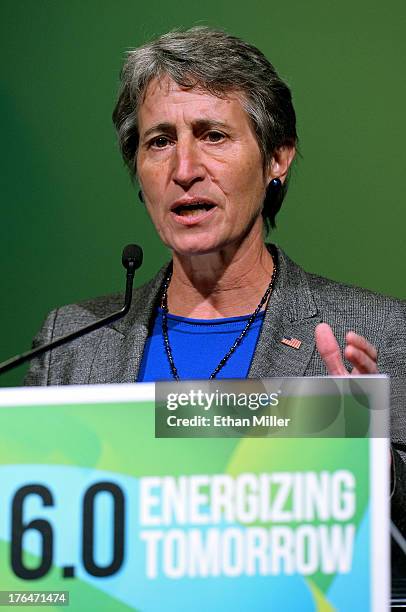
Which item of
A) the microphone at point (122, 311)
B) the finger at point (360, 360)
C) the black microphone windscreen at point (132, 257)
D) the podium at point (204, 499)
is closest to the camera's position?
the podium at point (204, 499)

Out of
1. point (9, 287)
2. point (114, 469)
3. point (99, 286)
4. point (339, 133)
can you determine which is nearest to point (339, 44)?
point (339, 133)

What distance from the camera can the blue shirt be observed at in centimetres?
175

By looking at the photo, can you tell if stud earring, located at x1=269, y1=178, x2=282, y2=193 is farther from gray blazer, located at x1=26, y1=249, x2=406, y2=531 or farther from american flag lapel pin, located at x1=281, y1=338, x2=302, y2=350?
american flag lapel pin, located at x1=281, y1=338, x2=302, y2=350

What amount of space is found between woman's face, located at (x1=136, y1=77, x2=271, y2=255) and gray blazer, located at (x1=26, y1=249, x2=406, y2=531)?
0.48 feet

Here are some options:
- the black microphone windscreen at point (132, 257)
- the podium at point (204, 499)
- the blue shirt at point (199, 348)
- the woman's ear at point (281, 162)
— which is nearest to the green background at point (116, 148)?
the woman's ear at point (281, 162)

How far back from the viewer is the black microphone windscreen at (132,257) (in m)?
1.57

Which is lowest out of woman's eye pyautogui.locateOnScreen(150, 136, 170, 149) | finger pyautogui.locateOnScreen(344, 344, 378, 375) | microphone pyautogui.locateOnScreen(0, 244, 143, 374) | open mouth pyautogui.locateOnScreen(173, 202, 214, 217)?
finger pyautogui.locateOnScreen(344, 344, 378, 375)

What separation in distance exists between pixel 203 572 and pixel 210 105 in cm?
98

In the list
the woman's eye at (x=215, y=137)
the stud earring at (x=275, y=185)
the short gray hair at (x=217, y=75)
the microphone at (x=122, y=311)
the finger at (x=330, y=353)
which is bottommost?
the finger at (x=330, y=353)

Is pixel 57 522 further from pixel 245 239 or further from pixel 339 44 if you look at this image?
pixel 339 44

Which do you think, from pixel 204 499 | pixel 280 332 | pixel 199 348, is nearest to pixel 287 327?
pixel 280 332

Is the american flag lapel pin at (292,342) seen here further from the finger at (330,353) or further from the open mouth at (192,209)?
the finger at (330,353)

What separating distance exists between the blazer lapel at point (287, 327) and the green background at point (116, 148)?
63 cm

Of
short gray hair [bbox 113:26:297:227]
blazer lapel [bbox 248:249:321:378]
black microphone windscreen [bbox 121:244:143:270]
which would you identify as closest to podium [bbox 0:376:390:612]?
black microphone windscreen [bbox 121:244:143:270]
